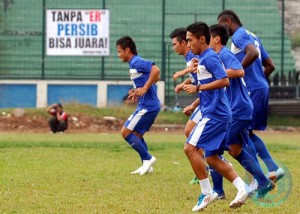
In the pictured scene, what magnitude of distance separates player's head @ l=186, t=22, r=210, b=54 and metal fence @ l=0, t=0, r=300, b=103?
23.6 m

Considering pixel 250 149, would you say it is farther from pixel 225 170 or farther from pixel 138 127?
pixel 138 127

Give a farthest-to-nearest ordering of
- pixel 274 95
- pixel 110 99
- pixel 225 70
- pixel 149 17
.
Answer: pixel 149 17
pixel 110 99
pixel 274 95
pixel 225 70

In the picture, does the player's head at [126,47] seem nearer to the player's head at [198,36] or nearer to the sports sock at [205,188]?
the player's head at [198,36]

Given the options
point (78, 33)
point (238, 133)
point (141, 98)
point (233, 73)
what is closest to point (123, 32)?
point (78, 33)

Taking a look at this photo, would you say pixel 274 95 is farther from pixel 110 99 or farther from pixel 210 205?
pixel 210 205

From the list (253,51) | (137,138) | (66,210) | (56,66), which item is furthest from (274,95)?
(66,210)

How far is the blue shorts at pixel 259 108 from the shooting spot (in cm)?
1221

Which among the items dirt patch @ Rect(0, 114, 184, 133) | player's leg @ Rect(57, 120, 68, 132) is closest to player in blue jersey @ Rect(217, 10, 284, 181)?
player's leg @ Rect(57, 120, 68, 132)

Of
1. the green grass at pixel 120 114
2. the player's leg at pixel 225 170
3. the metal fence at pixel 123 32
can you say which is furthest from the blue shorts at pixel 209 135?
the metal fence at pixel 123 32

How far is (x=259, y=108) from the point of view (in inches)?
485

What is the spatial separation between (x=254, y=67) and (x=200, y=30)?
2.24m

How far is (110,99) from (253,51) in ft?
73.0

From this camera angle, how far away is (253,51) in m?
11.6

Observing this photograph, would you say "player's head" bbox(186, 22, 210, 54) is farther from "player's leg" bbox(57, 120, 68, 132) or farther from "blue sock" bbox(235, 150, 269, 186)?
"player's leg" bbox(57, 120, 68, 132)
